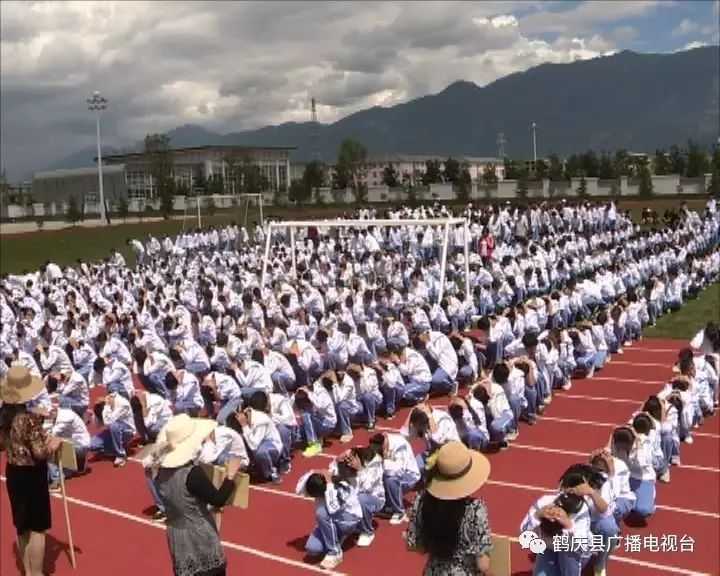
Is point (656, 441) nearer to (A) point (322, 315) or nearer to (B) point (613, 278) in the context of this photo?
(A) point (322, 315)

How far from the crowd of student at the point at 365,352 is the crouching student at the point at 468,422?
0.7 inches

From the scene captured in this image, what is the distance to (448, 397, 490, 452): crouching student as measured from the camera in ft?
27.7

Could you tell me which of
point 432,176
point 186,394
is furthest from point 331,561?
point 432,176

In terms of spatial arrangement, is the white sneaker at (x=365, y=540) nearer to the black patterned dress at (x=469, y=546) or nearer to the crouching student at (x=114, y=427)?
the black patterned dress at (x=469, y=546)

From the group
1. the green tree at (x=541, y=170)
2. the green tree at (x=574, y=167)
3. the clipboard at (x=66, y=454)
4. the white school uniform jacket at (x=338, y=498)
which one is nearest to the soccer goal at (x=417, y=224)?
the white school uniform jacket at (x=338, y=498)

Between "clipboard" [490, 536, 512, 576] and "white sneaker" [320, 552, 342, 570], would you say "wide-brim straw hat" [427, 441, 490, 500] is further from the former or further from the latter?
"white sneaker" [320, 552, 342, 570]

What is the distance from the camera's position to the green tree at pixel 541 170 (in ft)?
163

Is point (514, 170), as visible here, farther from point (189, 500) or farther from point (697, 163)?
point (189, 500)

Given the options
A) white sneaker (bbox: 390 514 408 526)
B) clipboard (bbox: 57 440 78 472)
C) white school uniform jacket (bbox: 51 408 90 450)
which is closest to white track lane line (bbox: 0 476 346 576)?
white school uniform jacket (bbox: 51 408 90 450)

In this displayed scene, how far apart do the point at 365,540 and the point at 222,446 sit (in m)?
1.57

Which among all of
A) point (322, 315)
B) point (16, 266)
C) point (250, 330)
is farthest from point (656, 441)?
point (16, 266)

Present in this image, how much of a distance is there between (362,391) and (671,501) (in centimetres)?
395

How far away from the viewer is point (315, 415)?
31.2 ft

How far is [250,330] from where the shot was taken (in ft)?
43.4
